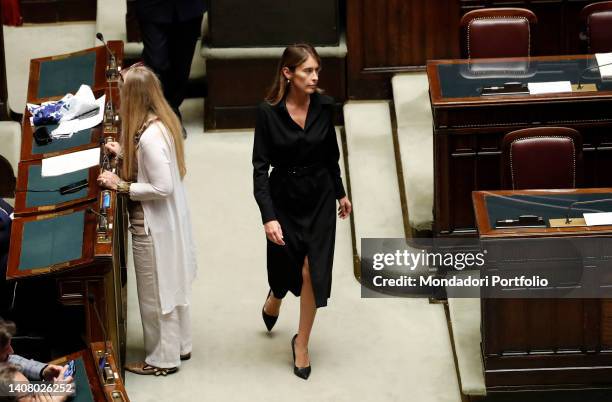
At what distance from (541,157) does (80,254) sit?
2.33 m

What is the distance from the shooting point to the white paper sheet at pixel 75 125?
24.4 feet

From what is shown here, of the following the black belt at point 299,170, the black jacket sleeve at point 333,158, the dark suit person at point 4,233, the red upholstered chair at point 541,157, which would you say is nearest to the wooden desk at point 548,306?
the red upholstered chair at point 541,157

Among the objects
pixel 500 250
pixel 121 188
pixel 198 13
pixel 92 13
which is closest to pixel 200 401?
pixel 121 188

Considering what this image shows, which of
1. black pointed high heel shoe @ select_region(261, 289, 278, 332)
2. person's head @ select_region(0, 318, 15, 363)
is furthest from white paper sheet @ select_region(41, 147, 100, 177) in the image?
person's head @ select_region(0, 318, 15, 363)

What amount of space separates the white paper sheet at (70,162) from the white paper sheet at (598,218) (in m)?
2.34

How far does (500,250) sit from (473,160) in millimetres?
1106

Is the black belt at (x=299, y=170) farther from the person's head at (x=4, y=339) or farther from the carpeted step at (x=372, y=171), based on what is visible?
the person's head at (x=4, y=339)

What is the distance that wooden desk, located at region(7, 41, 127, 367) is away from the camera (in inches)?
251

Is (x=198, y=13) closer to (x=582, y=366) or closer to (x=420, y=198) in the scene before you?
(x=420, y=198)

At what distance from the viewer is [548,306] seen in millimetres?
6688

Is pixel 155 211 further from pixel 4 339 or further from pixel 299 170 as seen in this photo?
pixel 4 339

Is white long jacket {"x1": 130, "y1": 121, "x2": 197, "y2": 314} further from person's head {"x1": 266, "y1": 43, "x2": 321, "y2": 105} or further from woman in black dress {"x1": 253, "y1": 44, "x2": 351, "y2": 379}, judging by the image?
person's head {"x1": 266, "y1": 43, "x2": 321, "y2": 105}

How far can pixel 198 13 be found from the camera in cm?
877

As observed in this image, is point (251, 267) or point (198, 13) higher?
point (198, 13)
